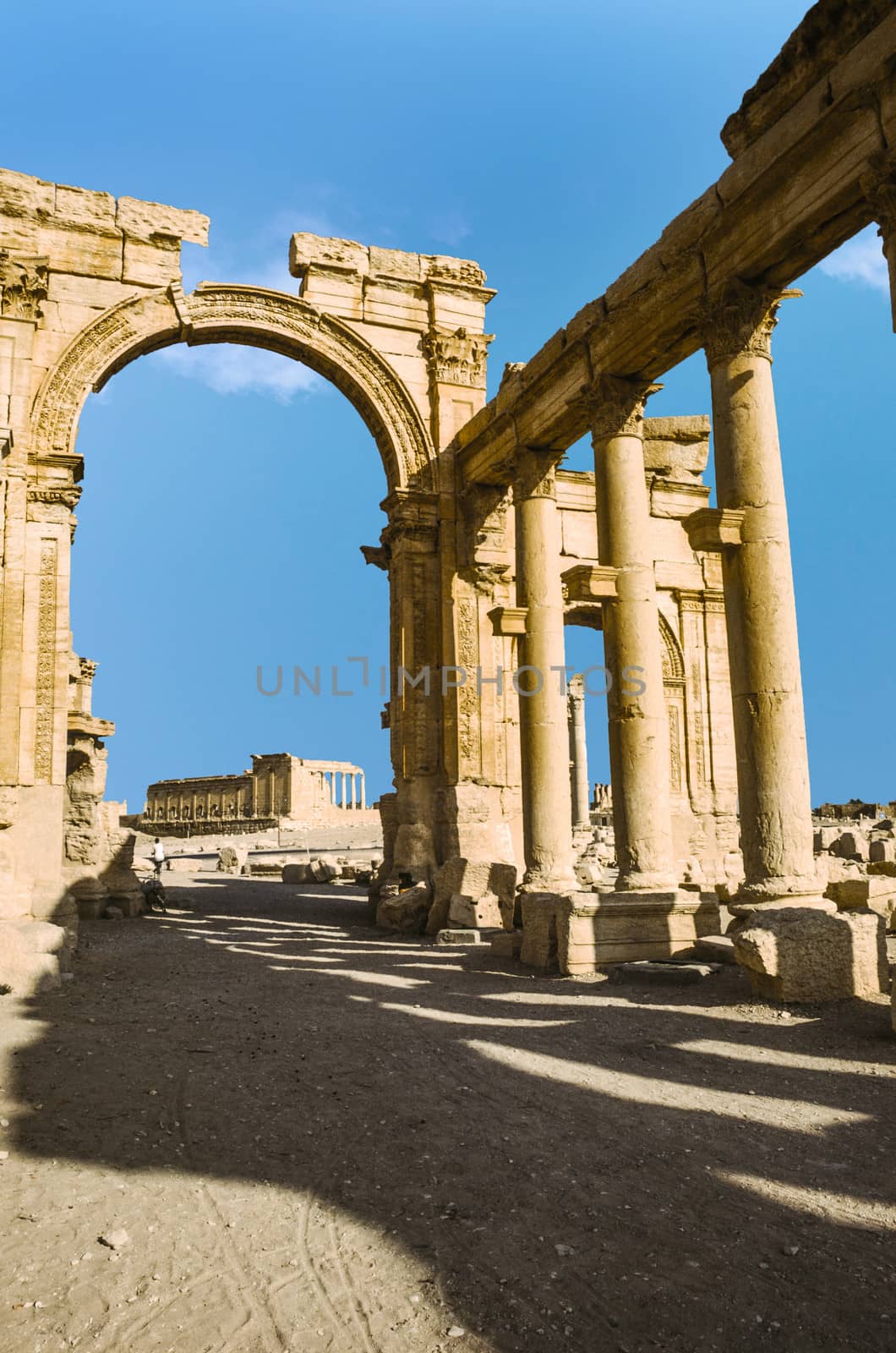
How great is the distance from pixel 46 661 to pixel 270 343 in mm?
6786

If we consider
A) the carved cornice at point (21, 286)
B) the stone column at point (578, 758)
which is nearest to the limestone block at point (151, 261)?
the carved cornice at point (21, 286)

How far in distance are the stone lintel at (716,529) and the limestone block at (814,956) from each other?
11.1 feet

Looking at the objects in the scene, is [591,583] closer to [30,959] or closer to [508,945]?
[508,945]

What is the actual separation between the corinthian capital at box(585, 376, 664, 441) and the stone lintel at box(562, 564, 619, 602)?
1.86m

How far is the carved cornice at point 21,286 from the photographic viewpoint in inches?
565

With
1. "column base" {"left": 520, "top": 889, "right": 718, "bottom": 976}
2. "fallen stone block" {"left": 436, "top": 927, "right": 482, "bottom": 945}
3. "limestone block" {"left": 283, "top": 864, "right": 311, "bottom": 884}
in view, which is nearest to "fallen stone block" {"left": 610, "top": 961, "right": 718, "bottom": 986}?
"column base" {"left": 520, "top": 889, "right": 718, "bottom": 976}

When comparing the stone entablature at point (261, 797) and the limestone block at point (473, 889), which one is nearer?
the limestone block at point (473, 889)

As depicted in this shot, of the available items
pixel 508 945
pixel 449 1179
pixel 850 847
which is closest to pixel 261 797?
pixel 850 847

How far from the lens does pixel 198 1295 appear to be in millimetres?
3072

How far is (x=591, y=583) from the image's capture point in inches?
427

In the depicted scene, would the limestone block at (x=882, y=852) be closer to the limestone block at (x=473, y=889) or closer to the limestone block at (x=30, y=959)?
the limestone block at (x=473, y=889)

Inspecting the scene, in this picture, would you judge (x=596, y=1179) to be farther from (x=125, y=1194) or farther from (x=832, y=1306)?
(x=125, y=1194)

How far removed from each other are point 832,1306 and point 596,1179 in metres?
1.18

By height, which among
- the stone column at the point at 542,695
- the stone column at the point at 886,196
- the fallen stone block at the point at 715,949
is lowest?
the fallen stone block at the point at 715,949
